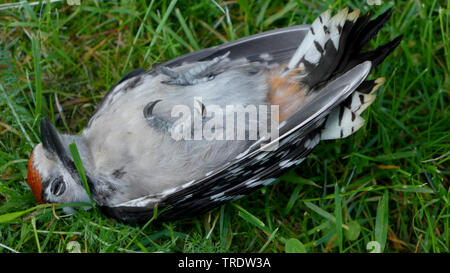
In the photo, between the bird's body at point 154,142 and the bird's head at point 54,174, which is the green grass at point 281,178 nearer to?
the bird's head at point 54,174

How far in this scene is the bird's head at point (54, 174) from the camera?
300 centimetres

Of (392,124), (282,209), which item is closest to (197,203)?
(282,209)

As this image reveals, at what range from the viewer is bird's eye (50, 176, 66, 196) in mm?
3119

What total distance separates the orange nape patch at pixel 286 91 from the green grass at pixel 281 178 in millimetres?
688

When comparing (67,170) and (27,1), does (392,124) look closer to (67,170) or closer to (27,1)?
(67,170)

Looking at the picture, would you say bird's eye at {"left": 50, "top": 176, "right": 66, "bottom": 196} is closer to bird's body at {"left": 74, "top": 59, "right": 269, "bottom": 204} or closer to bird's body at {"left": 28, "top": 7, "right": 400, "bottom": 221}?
bird's body at {"left": 28, "top": 7, "right": 400, "bottom": 221}

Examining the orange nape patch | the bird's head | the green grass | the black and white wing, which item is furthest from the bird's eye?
the orange nape patch

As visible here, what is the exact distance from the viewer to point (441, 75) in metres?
3.75

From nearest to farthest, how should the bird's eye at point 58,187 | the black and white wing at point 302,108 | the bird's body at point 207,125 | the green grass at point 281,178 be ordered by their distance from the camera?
the black and white wing at point 302,108, the bird's body at point 207,125, the bird's eye at point 58,187, the green grass at point 281,178

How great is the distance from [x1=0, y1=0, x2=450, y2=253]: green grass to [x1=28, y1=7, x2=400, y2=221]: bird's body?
1.21ft

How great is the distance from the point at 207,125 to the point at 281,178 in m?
0.92

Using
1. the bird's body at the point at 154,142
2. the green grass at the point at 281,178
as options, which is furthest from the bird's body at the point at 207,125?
the green grass at the point at 281,178

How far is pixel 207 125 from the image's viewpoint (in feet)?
9.70

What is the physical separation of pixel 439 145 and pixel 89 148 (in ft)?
8.69
